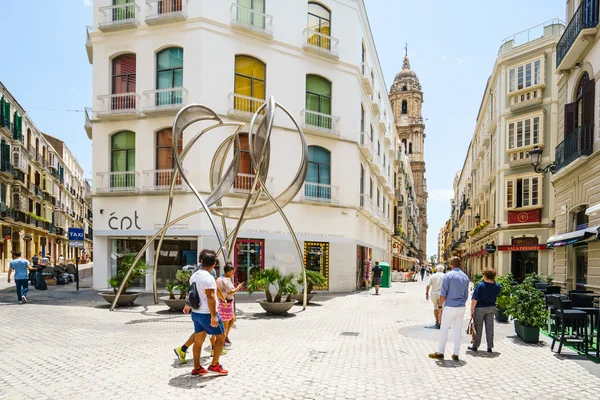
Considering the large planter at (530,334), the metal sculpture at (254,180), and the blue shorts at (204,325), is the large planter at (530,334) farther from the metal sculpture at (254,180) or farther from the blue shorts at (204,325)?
the metal sculpture at (254,180)

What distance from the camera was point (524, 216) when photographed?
2925 centimetres

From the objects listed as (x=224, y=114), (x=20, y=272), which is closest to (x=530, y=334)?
(x=224, y=114)

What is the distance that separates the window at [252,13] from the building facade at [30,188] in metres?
18.8

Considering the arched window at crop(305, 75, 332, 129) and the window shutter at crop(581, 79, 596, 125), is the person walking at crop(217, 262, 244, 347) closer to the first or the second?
the window shutter at crop(581, 79, 596, 125)

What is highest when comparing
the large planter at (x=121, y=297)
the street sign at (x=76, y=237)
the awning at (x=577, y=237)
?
the awning at (x=577, y=237)

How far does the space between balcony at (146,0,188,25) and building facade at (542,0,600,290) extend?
1600 centimetres

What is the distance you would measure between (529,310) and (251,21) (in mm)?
18290

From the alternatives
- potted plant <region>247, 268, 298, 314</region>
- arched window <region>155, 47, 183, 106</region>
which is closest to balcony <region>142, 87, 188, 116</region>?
arched window <region>155, 47, 183, 106</region>

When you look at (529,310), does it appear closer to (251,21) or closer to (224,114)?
(224,114)

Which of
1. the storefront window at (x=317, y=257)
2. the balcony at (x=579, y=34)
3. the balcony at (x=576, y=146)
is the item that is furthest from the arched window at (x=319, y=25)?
the balcony at (x=576, y=146)

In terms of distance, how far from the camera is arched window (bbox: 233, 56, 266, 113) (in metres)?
22.4

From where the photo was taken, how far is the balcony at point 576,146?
15094mm

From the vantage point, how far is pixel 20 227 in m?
47.4

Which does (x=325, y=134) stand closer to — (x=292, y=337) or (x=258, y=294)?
(x=258, y=294)
